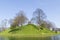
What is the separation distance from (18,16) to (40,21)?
1419 centimetres

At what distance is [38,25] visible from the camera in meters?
92.9

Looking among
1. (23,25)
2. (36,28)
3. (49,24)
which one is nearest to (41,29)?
(36,28)

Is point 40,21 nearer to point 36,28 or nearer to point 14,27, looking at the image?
point 36,28

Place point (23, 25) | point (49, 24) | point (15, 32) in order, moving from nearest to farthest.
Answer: point (15, 32) < point (23, 25) < point (49, 24)

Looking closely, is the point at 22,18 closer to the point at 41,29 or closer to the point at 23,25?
the point at 23,25

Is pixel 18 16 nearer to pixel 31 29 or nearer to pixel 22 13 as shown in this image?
pixel 22 13

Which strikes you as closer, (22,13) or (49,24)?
(22,13)

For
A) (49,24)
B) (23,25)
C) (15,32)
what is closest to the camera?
(15,32)

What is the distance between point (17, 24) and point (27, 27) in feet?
25.6

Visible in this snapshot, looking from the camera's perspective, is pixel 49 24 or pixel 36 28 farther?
pixel 49 24

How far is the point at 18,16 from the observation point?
317ft

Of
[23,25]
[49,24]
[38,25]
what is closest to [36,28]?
[38,25]

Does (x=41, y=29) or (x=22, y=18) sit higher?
(x=22, y=18)

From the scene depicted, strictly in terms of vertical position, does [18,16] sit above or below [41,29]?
above
